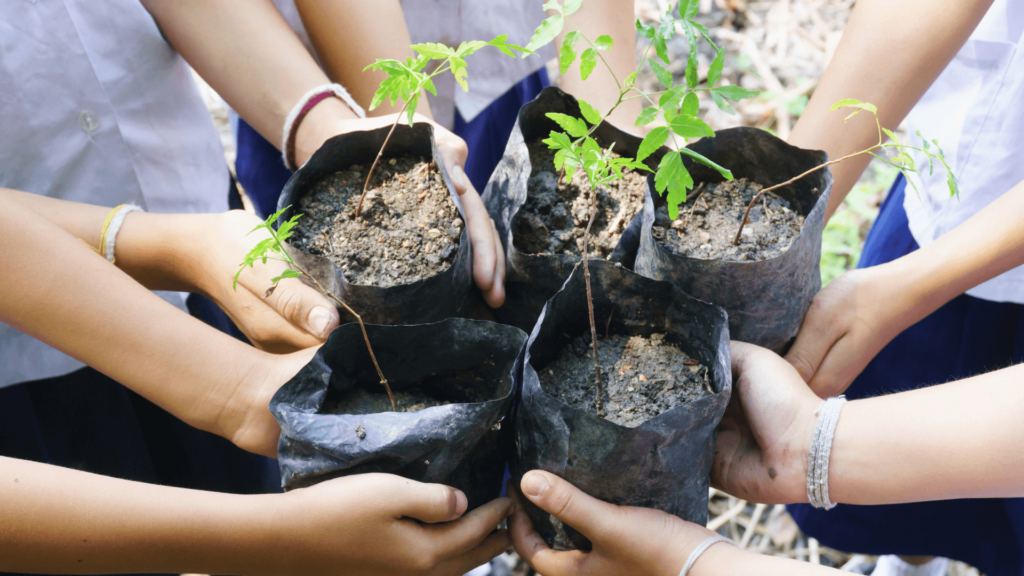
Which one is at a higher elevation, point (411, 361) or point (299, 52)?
point (299, 52)

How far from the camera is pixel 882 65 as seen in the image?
122cm

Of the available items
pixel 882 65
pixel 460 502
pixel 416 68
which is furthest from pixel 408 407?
pixel 882 65

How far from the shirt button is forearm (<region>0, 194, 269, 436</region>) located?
1.16 ft

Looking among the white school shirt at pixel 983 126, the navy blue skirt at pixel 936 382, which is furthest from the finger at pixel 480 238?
the navy blue skirt at pixel 936 382

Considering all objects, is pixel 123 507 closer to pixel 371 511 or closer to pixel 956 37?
pixel 371 511

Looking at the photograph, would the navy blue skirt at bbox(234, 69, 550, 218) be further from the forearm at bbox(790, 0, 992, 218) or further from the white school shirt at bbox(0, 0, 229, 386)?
the forearm at bbox(790, 0, 992, 218)

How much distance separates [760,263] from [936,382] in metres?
0.90

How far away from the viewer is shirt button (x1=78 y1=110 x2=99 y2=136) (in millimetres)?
1234

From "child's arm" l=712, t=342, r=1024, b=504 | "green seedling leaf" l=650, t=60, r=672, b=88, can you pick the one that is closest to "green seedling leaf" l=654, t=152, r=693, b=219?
"green seedling leaf" l=650, t=60, r=672, b=88

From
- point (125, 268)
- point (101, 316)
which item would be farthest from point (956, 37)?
point (125, 268)

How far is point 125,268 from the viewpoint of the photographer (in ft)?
4.12

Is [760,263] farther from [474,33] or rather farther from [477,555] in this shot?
[474,33]

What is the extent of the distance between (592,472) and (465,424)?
7.9 inches

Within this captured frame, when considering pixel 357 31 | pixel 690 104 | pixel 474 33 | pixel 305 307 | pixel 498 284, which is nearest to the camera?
pixel 690 104
